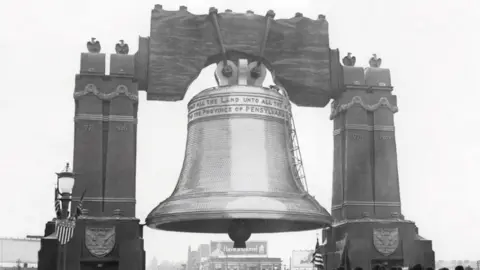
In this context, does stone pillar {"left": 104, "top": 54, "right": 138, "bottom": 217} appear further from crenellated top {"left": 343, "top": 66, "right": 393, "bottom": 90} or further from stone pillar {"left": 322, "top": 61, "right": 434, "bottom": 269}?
crenellated top {"left": 343, "top": 66, "right": 393, "bottom": 90}

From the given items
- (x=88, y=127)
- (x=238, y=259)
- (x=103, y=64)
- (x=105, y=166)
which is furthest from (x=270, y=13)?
(x=238, y=259)

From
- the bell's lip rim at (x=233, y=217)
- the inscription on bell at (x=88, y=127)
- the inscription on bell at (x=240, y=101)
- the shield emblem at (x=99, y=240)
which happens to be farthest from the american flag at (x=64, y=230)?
the inscription on bell at (x=240, y=101)

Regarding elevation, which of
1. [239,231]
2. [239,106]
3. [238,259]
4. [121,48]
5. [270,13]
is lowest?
[239,231]

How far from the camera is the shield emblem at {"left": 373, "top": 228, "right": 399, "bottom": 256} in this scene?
1262 cm

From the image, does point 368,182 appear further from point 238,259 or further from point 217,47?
point 238,259

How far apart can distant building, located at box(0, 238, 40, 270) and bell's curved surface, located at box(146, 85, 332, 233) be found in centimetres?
→ 2283

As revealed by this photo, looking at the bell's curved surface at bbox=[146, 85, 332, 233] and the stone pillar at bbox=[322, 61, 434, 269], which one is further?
the stone pillar at bbox=[322, 61, 434, 269]

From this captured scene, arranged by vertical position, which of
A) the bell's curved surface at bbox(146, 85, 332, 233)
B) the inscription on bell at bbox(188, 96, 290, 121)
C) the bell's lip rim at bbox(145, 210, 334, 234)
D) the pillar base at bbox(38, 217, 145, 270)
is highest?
the inscription on bell at bbox(188, 96, 290, 121)

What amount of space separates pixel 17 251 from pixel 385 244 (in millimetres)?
25180

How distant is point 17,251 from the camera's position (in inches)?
1335

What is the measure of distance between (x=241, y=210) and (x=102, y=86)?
3.55 metres

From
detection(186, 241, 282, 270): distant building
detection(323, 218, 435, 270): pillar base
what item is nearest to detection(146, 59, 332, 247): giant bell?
detection(323, 218, 435, 270): pillar base

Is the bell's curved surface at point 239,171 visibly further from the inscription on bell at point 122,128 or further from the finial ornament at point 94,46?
the finial ornament at point 94,46

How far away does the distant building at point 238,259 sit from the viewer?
79.2 m
